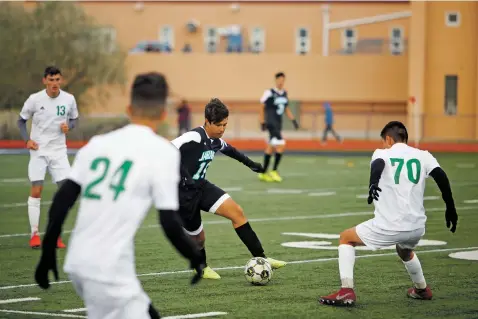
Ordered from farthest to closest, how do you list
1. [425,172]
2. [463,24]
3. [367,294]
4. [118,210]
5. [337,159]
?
[463,24] → [337,159] → [367,294] → [425,172] → [118,210]

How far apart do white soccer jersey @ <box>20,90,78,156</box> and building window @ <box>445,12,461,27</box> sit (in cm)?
4006

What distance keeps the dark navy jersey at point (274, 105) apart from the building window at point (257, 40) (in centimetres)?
4048

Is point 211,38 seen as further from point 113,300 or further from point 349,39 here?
point 113,300

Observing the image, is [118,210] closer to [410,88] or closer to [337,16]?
[410,88]

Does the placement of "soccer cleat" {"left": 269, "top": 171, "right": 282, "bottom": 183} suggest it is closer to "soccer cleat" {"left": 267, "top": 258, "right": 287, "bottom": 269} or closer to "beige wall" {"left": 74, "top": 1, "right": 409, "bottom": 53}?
"soccer cleat" {"left": 267, "top": 258, "right": 287, "bottom": 269}

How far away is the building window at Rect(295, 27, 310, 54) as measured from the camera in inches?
2542

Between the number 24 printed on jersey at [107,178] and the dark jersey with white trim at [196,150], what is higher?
the number 24 printed on jersey at [107,178]

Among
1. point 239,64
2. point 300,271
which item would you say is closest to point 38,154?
point 300,271

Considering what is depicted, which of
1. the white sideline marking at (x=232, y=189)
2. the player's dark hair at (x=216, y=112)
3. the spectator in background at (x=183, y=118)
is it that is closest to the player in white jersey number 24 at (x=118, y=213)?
the player's dark hair at (x=216, y=112)

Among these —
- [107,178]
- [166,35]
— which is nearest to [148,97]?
[107,178]

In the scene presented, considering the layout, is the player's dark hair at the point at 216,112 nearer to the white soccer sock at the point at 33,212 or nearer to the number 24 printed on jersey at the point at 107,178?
the white soccer sock at the point at 33,212

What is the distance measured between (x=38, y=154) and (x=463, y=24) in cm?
4045

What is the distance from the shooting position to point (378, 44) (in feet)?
203

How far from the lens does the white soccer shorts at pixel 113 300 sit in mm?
5578
